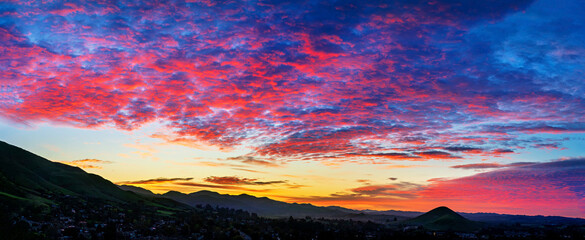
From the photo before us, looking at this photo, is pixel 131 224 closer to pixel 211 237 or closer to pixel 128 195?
pixel 211 237

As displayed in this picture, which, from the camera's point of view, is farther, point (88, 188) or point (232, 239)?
point (88, 188)

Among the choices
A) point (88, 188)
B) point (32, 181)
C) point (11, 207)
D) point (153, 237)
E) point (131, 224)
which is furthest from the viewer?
point (88, 188)

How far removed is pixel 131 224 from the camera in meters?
90.4

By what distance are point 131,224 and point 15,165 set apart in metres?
88.8

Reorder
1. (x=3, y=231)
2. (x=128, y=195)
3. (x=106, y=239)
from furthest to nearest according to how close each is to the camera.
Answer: (x=128, y=195) → (x=106, y=239) → (x=3, y=231)

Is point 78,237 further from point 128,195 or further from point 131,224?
point 128,195

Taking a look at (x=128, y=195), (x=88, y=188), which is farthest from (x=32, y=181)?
(x=128, y=195)

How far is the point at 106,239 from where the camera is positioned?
6669 cm

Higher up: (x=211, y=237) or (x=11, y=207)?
(x=11, y=207)

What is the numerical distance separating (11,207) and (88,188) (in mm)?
107988

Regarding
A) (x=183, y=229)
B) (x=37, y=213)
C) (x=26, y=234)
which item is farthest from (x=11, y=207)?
(x=183, y=229)

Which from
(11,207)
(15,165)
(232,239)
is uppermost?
(15,165)

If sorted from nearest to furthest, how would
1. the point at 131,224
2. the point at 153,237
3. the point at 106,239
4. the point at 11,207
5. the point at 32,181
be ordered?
1. the point at 106,239
2. the point at 11,207
3. the point at 153,237
4. the point at 131,224
5. the point at 32,181

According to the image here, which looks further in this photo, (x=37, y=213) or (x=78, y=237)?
(x=37, y=213)
